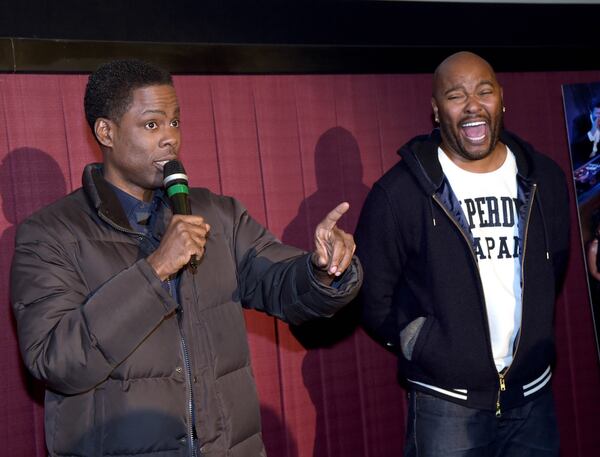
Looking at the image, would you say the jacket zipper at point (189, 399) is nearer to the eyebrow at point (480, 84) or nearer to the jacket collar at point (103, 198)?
the jacket collar at point (103, 198)

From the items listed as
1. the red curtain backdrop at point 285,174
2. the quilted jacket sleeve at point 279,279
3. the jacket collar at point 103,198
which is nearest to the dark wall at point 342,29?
the red curtain backdrop at point 285,174

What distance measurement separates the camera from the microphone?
1938 millimetres

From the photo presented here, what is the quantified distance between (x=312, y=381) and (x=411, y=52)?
4.50ft

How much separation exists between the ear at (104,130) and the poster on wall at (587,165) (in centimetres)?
219

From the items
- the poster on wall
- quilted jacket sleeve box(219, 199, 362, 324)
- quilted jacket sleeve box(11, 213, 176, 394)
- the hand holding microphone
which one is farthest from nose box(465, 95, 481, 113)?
quilted jacket sleeve box(11, 213, 176, 394)

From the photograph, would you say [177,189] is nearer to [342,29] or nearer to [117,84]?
[117,84]

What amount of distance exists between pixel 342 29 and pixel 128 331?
179cm

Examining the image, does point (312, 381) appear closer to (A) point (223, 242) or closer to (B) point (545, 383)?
(B) point (545, 383)

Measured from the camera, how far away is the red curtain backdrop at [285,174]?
2.73 metres

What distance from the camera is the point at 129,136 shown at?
2.16 meters

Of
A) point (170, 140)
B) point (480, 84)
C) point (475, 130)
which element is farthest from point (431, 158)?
point (170, 140)

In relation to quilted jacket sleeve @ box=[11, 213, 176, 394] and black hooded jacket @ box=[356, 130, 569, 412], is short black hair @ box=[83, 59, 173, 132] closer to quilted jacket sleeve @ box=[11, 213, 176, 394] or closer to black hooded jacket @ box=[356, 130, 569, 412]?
quilted jacket sleeve @ box=[11, 213, 176, 394]

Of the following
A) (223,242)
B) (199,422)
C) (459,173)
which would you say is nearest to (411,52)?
(459,173)

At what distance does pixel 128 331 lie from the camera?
6.15ft
